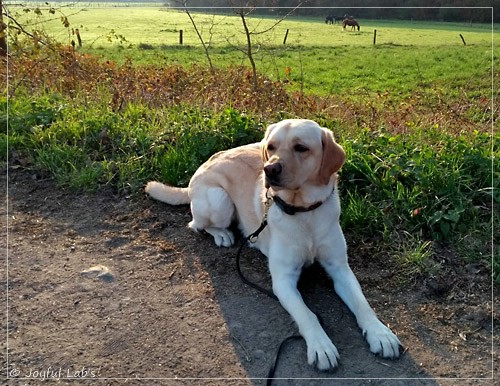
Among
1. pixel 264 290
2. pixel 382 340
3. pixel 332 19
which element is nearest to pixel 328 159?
pixel 264 290

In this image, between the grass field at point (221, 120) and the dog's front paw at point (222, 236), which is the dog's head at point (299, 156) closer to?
the grass field at point (221, 120)

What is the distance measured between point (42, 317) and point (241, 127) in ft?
8.61

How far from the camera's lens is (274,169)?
3.05 meters

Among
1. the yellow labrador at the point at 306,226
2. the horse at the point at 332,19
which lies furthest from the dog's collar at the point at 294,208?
the horse at the point at 332,19

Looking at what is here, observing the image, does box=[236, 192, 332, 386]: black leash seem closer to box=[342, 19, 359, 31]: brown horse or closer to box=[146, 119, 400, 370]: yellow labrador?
box=[146, 119, 400, 370]: yellow labrador

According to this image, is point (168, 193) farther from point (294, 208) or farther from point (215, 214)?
point (294, 208)

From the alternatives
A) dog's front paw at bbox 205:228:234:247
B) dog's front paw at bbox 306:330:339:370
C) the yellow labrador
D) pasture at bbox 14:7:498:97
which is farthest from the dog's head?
pasture at bbox 14:7:498:97

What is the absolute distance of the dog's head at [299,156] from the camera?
309 centimetres

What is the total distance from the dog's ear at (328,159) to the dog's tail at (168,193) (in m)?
1.55

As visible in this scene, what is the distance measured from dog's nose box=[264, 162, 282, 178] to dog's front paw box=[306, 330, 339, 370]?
905 millimetres

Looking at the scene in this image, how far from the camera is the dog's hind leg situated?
13.3ft

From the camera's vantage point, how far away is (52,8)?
709 cm

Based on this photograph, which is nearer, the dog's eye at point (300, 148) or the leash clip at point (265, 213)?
the dog's eye at point (300, 148)

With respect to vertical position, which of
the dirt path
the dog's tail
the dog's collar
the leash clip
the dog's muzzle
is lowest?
the dirt path
